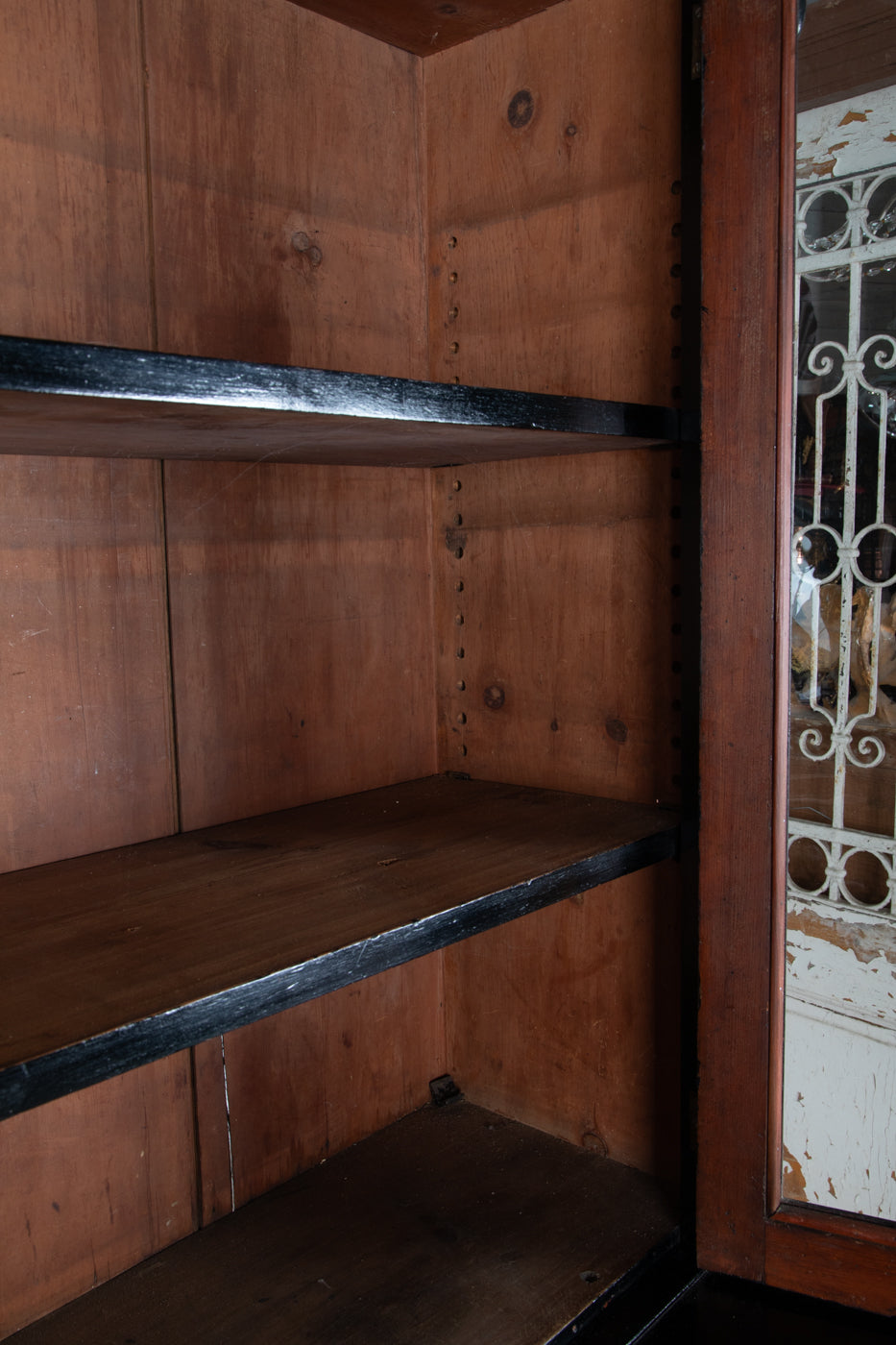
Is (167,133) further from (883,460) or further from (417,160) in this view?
(883,460)

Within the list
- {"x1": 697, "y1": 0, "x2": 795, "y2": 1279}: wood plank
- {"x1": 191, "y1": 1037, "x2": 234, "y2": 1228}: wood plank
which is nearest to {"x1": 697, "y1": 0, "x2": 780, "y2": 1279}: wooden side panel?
{"x1": 697, "y1": 0, "x2": 795, "y2": 1279}: wood plank

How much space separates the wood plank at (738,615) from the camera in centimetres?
125

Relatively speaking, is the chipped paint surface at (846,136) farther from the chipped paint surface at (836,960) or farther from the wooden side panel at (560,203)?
the chipped paint surface at (836,960)

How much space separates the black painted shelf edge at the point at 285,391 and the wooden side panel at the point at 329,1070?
34.4 inches

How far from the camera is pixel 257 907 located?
1.12 m

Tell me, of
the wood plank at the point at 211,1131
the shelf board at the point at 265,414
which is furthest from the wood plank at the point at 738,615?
the wood plank at the point at 211,1131

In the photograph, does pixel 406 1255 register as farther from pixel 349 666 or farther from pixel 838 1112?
pixel 349 666

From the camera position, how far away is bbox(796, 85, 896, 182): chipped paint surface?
1.23m

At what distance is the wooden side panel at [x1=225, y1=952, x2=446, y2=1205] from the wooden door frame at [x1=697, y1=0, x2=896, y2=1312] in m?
0.51

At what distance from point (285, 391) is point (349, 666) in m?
0.70

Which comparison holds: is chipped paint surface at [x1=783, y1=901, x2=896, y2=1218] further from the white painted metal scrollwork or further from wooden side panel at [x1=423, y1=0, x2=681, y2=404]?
wooden side panel at [x1=423, y1=0, x2=681, y2=404]

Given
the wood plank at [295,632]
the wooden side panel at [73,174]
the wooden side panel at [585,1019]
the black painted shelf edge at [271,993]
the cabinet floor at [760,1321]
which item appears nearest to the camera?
the black painted shelf edge at [271,993]

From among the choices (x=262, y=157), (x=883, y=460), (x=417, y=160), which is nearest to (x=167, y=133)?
(x=262, y=157)

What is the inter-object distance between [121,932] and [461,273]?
1.09 metres
